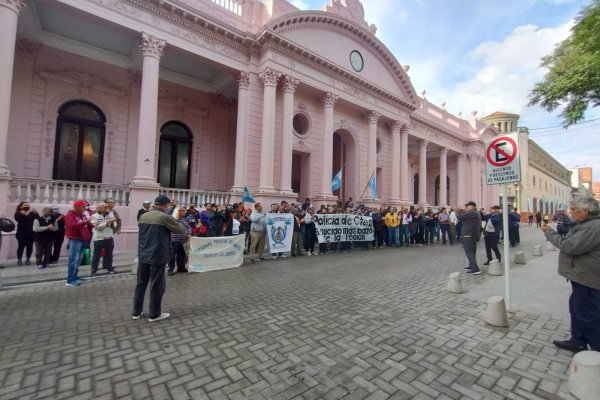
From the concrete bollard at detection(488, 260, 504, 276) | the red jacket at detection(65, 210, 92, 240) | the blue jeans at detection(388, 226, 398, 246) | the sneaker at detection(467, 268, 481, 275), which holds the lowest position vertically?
the sneaker at detection(467, 268, 481, 275)

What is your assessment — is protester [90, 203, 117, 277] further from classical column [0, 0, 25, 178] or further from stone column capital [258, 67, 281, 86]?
stone column capital [258, 67, 281, 86]

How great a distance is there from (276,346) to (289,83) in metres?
13.5

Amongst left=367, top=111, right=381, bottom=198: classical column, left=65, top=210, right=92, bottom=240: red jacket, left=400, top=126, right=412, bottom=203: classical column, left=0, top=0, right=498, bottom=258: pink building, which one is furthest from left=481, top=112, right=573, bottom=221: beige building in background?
left=65, top=210, right=92, bottom=240: red jacket

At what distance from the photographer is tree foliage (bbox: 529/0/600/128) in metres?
7.39

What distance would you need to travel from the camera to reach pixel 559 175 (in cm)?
6525

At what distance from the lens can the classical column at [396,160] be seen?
818 inches

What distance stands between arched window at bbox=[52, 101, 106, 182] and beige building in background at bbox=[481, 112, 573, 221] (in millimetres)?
36287

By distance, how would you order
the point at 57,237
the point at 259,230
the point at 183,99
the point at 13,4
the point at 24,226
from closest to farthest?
the point at 24,226
the point at 57,237
the point at 13,4
the point at 259,230
the point at 183,99

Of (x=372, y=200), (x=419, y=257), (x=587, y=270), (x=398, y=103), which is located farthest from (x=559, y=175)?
(x=587, y=270)

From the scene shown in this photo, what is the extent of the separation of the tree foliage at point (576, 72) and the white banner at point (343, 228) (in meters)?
7.47

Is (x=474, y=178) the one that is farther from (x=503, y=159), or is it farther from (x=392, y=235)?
(x=503, y=159)

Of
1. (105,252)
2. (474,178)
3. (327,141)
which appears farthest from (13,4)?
(474,178)

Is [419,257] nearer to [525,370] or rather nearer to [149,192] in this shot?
[525,370]

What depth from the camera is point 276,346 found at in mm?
3377
